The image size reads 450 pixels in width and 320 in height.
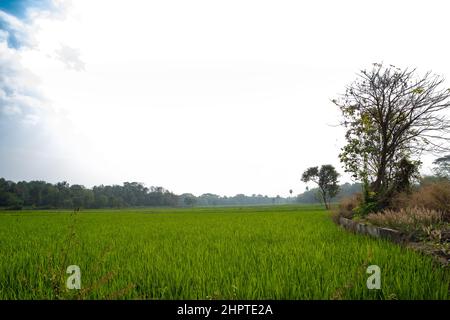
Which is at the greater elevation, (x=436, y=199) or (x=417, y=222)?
(x=436, y=199)

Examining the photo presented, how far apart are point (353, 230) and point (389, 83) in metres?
7.51

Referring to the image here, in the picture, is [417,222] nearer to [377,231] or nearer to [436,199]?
[377,231]

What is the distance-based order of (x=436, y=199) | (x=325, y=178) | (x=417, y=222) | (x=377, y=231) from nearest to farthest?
(x=417, y=222), (x=377, y=231), (x=436, y=199), (x=325, y=178)

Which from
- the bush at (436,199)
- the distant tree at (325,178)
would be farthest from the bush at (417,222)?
the distant tree at (325,178)

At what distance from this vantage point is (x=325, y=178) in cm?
5022

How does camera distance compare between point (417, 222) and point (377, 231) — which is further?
point (377, 231)

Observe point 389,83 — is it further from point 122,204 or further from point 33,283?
point 122,204

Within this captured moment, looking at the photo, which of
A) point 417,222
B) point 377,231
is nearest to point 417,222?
point 417,222

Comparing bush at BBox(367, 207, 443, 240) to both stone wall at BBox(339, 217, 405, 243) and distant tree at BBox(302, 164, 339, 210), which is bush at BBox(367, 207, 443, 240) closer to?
stone wall at BBox(339, 217, 405, 243)

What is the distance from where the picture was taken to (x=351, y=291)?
319 cm

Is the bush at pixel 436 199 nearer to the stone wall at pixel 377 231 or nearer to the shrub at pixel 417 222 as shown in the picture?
the shrub at pixel 417 222

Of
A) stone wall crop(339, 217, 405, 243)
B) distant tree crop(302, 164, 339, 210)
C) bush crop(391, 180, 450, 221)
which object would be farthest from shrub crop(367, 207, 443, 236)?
distant tree crop(302, 164, 339, 210)

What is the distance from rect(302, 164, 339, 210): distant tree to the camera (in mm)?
49281
